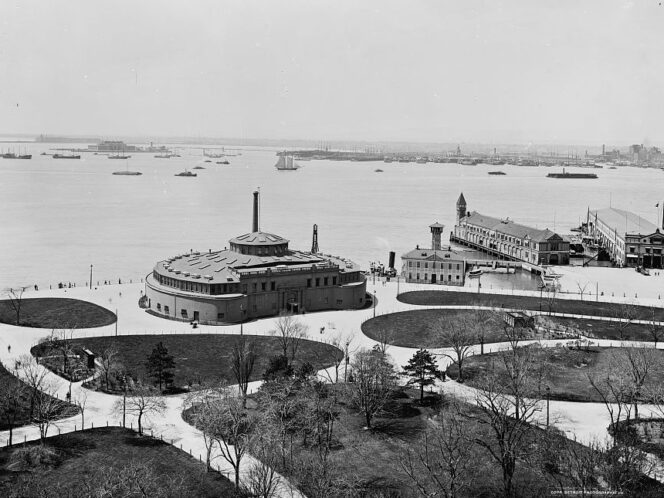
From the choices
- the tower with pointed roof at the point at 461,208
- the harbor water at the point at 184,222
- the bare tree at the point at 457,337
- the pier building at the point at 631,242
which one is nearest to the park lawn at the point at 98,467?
the bare tree at the point at 457,337

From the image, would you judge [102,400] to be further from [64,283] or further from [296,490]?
[64,283]

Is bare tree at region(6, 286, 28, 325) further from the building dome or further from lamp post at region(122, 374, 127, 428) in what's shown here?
the building dome

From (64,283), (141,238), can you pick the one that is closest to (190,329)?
(64,283)

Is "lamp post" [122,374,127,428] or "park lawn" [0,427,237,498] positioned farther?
"lamp post" [122,374,127,428]

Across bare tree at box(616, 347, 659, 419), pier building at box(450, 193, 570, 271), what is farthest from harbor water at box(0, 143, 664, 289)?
bare tree at box(616, 347, 659, 419)

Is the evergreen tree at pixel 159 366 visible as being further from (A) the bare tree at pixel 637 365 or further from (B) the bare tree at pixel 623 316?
(B) the bare tree at pixel 623 316
